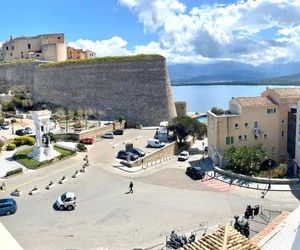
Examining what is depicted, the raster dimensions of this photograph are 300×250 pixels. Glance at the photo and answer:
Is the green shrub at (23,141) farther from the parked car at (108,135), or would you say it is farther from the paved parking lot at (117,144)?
the parked car at (108,135)

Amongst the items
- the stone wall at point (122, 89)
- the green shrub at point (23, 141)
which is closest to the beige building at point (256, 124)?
the green shrub at point (23, 141)

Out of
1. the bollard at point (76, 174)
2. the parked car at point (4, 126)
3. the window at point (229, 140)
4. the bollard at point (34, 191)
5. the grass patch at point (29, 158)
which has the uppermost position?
the window at point (229, 140)

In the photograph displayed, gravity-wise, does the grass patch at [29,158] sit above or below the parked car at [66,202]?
above

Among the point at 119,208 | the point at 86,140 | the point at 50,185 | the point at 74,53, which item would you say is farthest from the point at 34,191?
the point at 74,53

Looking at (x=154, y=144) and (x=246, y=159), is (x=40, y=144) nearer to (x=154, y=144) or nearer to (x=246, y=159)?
(x=154, y=144)

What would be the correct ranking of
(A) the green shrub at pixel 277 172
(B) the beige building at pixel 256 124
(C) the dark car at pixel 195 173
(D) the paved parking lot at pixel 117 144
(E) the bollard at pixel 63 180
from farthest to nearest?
1. (D) the paved parking lot at pixel 117 144
2. (B) the beige building at pixel 256 124
3. (A) the green shrub at pixel 277 172
4. (C) the dark car at pixel 195 173
5. (E) the bollard at pixel 63 180

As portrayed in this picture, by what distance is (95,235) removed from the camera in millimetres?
20703

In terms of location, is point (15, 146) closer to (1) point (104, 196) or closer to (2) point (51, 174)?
(2) point (51, 174)

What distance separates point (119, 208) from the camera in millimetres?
24422

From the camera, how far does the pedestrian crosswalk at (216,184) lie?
2861 cm

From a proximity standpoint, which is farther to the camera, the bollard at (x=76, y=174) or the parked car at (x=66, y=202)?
the bollard at (x=76, y=174)

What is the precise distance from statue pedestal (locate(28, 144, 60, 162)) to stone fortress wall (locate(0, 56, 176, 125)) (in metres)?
22.3

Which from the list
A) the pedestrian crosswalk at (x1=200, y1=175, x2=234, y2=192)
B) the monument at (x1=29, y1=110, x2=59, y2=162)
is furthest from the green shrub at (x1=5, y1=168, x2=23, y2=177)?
the pedestrian crosswalk at (x1=200, y1=175, x2=234, y2=192)

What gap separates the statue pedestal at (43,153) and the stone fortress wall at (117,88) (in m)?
22.3
